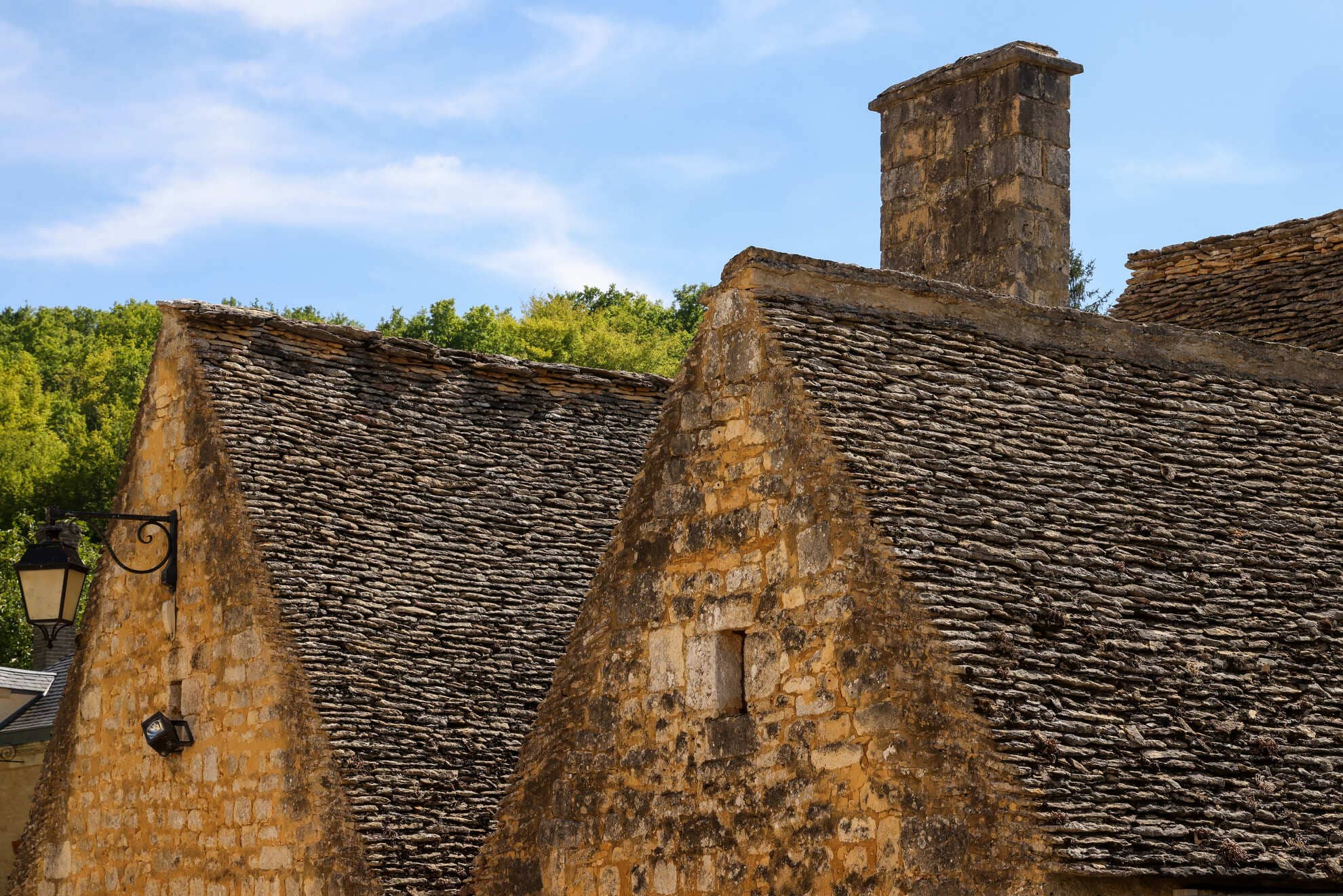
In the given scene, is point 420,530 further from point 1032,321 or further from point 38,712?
point 38,712

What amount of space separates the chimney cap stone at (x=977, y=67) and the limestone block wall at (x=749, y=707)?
5.44 m

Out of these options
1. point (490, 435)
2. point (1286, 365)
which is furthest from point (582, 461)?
point (1286, 365)

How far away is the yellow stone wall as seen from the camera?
19531 millimetres

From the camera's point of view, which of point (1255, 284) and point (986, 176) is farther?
point (1255, 284)

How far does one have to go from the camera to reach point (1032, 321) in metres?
10.5

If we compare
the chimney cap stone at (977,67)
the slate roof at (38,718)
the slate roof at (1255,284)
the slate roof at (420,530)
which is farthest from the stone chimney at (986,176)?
the slate roof at (38,718)

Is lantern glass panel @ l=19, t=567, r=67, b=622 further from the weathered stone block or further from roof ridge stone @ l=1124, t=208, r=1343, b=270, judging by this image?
roof ridge stone @ l=1124, t=208, r=1343, b=270

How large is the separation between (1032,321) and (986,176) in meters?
3.84

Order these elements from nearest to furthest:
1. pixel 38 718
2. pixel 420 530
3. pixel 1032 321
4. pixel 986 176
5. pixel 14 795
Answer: pixel 1032 321 → pixel 420 530 → pixel 986 176 → pixel 38 718 → pixel 14 795

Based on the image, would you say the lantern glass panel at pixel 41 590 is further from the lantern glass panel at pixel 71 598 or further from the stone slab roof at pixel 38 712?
the stone slab roof at pixel 38 712

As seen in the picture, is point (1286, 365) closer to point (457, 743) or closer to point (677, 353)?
point (457, 743)

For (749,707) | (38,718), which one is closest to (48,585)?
(749,707)

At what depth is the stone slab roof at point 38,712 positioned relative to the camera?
753 inches

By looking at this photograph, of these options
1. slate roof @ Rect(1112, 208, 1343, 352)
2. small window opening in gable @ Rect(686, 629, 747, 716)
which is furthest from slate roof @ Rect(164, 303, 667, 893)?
slate roof @ Rect(1112, 208, 1343, 352)
